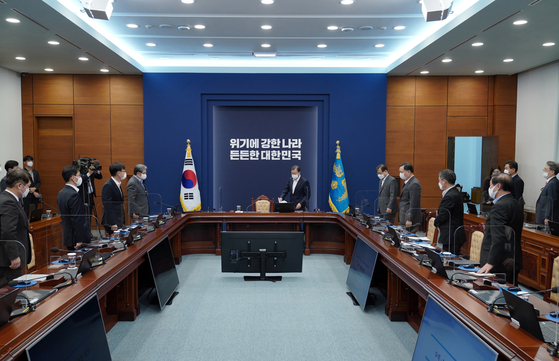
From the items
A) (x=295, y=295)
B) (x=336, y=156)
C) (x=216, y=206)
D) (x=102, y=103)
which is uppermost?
(x=102, y=103)

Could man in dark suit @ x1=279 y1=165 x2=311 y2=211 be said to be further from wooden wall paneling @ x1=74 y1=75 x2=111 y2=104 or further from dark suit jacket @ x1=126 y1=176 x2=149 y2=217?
wooden wall paneling @ x1=74 y1=75 x2=111 y2=104

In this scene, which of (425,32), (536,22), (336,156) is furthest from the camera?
(336,156)

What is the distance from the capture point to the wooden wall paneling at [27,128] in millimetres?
8172

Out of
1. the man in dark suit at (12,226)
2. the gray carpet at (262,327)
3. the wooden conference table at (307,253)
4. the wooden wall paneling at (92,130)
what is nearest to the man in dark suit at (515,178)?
the wooden conference table at (307,253)

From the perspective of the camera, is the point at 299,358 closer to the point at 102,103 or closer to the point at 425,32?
the point at 425,32

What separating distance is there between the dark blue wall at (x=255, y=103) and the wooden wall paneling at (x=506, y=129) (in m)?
2.56

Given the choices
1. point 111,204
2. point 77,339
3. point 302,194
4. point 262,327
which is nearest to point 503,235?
point 262,327

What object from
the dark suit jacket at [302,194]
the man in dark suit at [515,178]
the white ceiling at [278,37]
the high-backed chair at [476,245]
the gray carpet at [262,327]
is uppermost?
the white ceiling at [278,37]

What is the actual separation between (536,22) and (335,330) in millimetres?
4792

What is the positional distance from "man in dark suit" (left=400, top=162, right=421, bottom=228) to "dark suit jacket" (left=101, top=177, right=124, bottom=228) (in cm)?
389

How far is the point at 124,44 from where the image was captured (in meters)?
7.02

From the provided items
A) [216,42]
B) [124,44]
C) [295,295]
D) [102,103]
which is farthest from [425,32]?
[102,103]

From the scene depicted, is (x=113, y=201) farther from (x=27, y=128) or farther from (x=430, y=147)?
(x=430, y=147)

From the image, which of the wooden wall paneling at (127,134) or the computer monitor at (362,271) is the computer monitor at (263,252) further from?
the wooden wall paneling at (127,134)
